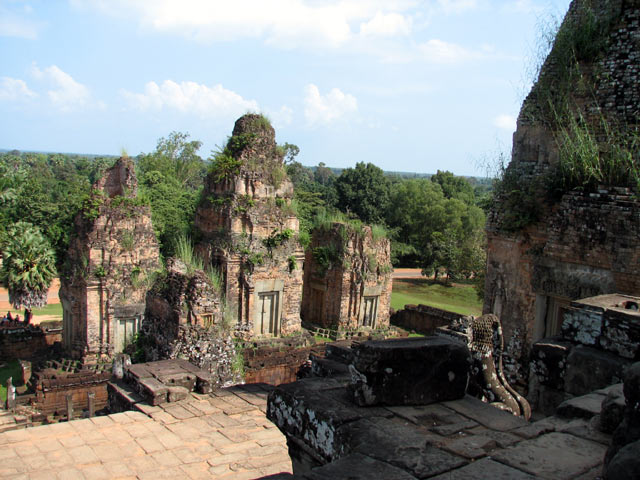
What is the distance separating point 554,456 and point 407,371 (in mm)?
1076

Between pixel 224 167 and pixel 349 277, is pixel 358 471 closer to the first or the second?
pixel 224 167

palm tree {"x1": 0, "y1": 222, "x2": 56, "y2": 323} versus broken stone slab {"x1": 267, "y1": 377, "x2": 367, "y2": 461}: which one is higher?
broken stone slab {"x1": 267, "y1": 377, "x2": 367, "y2": 461}

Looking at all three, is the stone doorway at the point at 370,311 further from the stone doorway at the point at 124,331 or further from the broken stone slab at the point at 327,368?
the broken stone slab at the point at 327,368

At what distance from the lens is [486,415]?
376cm

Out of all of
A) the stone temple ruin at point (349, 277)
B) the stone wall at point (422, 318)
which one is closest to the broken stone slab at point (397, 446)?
the stone temple ruin at point (349, 277)

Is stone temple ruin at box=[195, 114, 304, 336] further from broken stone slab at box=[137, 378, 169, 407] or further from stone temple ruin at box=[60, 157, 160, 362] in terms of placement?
broken stone slab at box=[137, 378, 169, 407]

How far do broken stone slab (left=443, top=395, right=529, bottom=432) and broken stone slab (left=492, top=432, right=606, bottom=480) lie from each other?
0.27m

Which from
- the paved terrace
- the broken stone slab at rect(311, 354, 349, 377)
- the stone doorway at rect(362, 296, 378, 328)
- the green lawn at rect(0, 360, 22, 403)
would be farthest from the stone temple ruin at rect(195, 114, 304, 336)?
the broken stone slab at rect(311, 354, 349, 377)

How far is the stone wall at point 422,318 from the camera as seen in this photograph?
22745 mm

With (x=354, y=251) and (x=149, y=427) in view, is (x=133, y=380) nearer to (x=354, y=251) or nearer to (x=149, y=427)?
(x=149, y=427)

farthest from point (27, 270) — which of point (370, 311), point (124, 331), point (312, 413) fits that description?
point (312, 413)

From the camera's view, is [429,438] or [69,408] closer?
[429,438]

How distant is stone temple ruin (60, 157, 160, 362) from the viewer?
15297 mm

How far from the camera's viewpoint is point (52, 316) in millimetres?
24891
